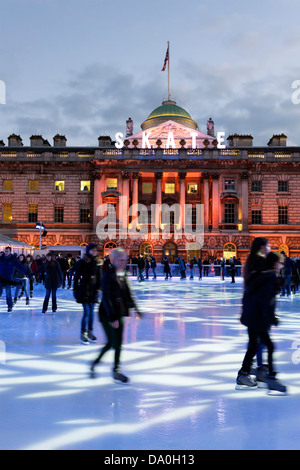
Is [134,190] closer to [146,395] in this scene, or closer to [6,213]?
[6,213]

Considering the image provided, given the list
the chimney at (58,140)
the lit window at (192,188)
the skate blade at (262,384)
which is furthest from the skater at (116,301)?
the chimney at (58,140)

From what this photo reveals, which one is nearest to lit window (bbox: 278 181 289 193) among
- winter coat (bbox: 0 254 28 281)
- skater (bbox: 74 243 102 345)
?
winter coat (bbox: 0 254 28 281)

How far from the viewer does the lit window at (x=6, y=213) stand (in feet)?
167

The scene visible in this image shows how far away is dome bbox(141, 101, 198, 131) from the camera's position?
63.0 meters

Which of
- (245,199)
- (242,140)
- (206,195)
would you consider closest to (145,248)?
(206,195)

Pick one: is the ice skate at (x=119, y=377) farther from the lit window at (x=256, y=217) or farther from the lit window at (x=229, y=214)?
the lit window at (x=256, y=217)

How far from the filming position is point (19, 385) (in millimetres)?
5477

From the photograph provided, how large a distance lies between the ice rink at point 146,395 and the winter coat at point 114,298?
93 centimetres

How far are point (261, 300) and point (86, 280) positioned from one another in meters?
4.25

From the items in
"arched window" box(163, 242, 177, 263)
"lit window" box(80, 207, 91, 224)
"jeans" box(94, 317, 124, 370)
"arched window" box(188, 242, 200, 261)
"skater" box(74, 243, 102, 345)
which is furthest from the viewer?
"lit window" box(80, 207, 91, 224)

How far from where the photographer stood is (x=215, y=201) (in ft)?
160

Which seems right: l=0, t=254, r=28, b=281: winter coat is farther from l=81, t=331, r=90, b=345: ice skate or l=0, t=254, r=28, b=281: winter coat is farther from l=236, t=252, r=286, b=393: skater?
l=236, t=252, r=286, b=393: skater

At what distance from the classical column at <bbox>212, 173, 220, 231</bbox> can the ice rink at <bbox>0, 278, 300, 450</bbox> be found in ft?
127
